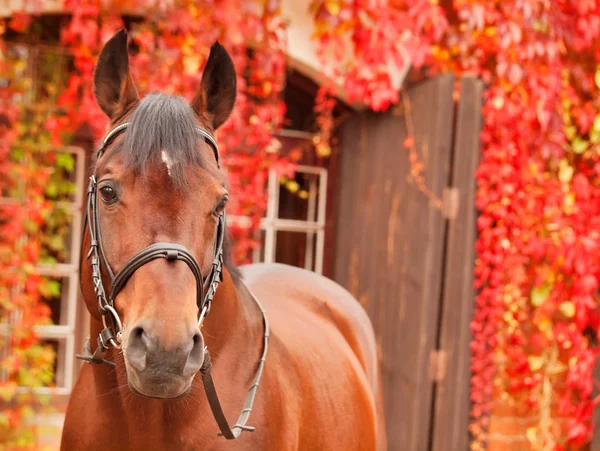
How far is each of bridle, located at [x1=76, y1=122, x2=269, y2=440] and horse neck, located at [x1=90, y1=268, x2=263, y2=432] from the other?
53 mm

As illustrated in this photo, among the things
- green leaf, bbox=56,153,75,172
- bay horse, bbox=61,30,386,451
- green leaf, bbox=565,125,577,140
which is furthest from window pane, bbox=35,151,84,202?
green leaf, bbox=565,125,577,140

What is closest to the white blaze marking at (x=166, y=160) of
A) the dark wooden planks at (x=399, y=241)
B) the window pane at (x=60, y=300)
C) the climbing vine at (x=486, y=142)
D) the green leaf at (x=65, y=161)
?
the climbing vine at (x=486, y=142)

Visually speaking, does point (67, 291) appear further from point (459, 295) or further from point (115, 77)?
point (115, 77)

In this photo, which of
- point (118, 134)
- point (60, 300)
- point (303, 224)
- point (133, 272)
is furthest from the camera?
point (303, 224)

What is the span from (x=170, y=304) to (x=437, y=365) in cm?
281

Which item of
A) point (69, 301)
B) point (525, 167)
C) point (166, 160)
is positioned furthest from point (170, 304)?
point (69, 301)

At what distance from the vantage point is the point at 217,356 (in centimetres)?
185

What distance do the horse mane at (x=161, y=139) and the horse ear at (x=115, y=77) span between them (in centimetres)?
17

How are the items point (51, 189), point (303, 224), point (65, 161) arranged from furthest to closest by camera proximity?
point (303, 224) < point (65, 161) < point (51, 189)

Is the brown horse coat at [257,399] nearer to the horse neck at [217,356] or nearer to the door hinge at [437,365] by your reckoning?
the horse neck at [217,356]

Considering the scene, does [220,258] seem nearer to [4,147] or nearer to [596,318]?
[4,147]

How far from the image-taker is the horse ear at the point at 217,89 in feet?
6.30

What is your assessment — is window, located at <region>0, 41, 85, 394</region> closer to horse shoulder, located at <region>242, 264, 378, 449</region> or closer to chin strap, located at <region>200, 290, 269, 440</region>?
horse shoulder, located at <region>242, 264, 378, 449</region>

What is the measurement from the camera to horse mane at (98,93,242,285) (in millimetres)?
1604
